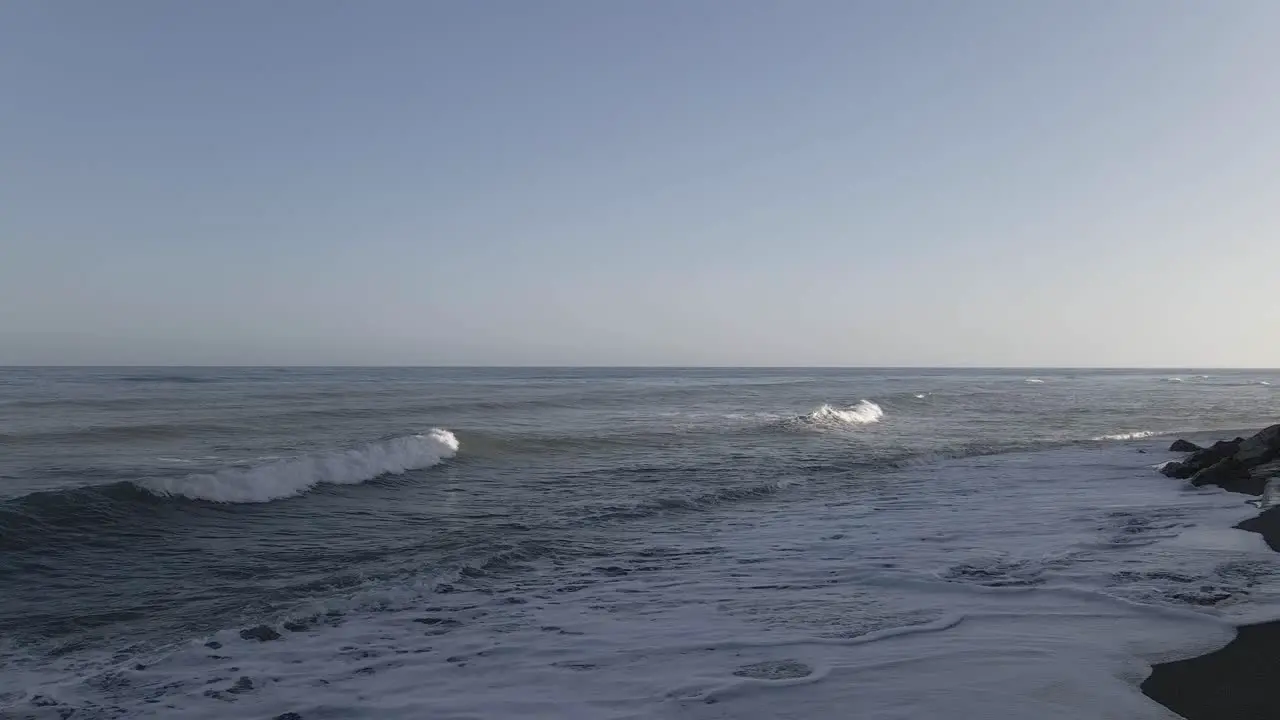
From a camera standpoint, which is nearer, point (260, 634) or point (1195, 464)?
point (260, 634)

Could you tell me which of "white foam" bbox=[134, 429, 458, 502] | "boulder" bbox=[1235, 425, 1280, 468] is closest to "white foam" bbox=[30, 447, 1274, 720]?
"boulder" bbox=[1235, 425, 1280, 468]

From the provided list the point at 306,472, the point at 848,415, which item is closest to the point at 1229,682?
the point at 306,472

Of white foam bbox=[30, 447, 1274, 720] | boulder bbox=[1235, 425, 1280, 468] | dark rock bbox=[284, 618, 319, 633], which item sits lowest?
dark rock bbox=[284, 618, 319, 633]

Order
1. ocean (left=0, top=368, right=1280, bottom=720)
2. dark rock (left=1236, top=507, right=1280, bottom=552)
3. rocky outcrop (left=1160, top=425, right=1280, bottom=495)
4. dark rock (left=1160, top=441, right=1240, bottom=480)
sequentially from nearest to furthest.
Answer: ocean (left=0, top=368, right=1280, bottom=720) → dark rock (left=1236, top=507, right=1280, bottom=552) → rocky outcrop (left=1160, top=425, right=1280, bottom=495) → dark rock (left=1160, top=441, right=1240, bottom=480)

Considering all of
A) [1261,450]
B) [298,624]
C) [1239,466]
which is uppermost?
[1261,450]

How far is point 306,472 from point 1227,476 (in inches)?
635

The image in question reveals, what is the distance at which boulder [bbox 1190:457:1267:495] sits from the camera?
13160 millimetres

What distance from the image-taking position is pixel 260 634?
6.39 metres

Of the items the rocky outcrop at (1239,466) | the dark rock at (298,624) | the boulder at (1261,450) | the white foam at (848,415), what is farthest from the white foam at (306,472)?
the boulder at (1261,450)

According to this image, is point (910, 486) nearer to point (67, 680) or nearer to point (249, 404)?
point (67, 680)

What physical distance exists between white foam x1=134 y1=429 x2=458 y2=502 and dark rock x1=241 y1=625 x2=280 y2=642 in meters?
6.88

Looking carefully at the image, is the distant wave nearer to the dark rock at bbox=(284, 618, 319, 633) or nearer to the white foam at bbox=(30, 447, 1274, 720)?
the white foam at bbox=(30, 447, 1274, 720)

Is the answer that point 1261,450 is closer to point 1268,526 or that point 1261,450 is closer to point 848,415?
point 1268,526

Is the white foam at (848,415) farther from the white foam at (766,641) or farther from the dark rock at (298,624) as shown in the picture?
the dark rock at (298,624)
